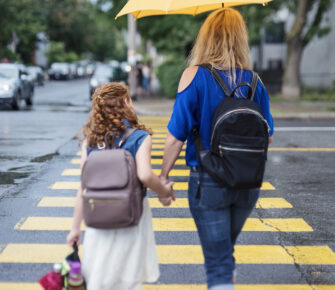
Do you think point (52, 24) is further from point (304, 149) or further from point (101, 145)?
point (101, 145)

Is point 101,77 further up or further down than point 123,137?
further down

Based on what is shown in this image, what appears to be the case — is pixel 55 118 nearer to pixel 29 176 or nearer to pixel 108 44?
pixel 29 176

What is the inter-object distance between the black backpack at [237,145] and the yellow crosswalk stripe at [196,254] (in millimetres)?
1863

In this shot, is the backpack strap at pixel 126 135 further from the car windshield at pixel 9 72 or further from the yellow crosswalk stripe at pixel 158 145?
the car windshield at pixel 9 72

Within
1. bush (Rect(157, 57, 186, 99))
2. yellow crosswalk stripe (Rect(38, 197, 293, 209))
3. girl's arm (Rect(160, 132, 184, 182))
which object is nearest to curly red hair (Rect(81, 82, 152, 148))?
girl's arm (Rect(160, 132, 184, 182))

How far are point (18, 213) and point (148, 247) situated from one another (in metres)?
3.32

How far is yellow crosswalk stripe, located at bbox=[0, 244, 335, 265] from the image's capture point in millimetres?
4516

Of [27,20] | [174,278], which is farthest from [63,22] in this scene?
[174,278]

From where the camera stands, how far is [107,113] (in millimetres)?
Result: 2879

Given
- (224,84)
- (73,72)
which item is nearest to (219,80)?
(224,84)

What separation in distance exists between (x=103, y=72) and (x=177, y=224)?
23128mm

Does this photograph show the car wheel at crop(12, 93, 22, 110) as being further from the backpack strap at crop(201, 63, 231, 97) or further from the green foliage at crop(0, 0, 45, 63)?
the green foliage at crop(0, 0, 45, 63)

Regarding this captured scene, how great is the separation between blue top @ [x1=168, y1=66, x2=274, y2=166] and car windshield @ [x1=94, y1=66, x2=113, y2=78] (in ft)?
81.9

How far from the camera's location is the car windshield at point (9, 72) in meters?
20.2
